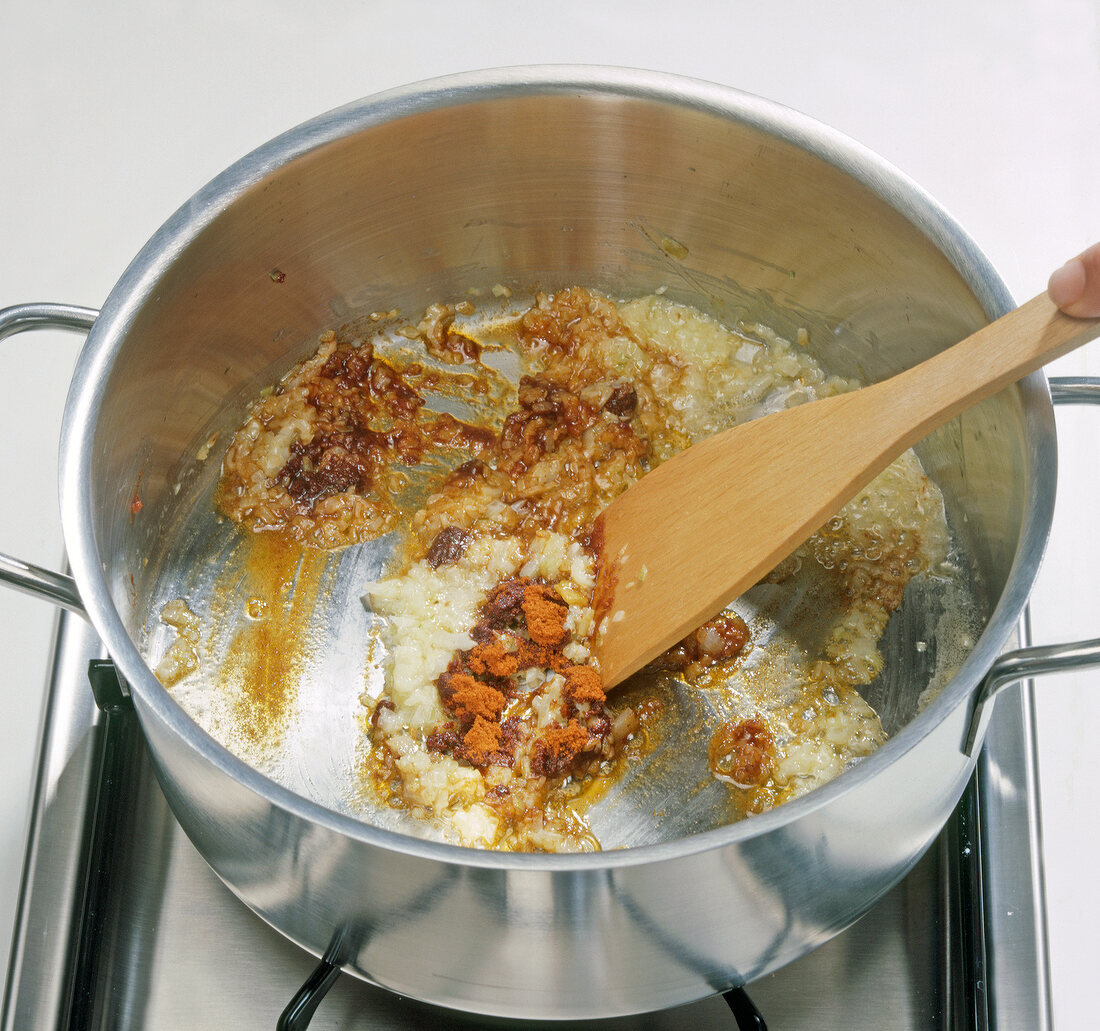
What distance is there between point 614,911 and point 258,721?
1.82 feet

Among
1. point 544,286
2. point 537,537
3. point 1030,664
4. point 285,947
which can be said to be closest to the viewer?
point 1030,664

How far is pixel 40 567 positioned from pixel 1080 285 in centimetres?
86

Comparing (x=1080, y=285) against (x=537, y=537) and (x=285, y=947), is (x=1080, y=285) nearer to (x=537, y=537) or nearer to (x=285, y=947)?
(x=537, y=537)

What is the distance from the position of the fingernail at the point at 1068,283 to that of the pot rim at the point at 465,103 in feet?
0.25

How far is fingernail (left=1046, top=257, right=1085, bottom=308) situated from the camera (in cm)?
88

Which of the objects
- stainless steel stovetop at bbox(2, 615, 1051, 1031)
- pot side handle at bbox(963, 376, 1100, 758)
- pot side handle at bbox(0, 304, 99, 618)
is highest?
pot side handle at bbox(0, 304, 99, 618)

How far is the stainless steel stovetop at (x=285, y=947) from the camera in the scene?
102 centimetres

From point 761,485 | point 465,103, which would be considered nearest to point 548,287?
Answer: point 465,103

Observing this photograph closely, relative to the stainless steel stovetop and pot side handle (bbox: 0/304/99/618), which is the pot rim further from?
the stainless steel stovetop

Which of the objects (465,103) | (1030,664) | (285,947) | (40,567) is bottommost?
(285,947)

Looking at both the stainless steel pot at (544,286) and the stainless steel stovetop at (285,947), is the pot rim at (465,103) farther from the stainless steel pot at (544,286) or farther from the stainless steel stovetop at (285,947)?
the stainless steel stovetop at (285,947)

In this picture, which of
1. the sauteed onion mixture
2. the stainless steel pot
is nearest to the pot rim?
the stainless steel pot

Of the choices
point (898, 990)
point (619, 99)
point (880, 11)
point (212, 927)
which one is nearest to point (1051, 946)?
point (898, 990)

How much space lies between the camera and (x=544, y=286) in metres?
1.43
